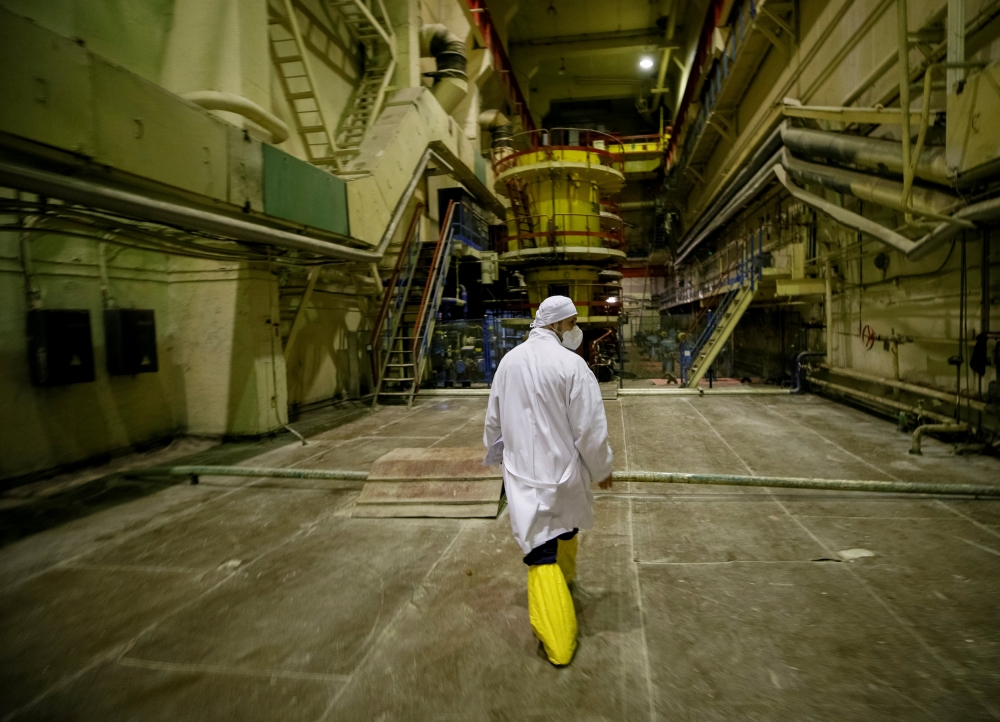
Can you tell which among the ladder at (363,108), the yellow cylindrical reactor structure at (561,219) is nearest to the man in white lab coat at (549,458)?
the ladder at (363,108)

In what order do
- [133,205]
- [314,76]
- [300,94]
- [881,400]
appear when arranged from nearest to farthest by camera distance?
1. [133,205]
2. [881,400]
3. [300,94]
4. [314,76]

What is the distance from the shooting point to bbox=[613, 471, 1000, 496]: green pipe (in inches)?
161

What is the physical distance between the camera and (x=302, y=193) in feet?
20.1

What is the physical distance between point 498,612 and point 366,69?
42.4 ft

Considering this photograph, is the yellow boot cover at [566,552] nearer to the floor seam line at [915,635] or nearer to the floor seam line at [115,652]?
the floor seam line at [915,635]

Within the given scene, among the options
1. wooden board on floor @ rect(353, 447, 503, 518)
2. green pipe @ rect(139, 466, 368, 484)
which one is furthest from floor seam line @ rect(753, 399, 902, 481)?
green pipe @ rect(139, 466, 368, 484)

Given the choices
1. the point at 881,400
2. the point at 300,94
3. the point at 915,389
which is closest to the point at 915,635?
the point at 915,389

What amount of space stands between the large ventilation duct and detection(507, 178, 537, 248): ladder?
9.17ft

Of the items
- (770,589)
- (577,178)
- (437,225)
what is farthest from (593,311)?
(770,589)

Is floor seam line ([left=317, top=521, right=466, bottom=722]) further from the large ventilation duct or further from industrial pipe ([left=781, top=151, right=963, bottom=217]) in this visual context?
the large ventilation duct

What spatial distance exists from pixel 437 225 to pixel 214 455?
10548 mm

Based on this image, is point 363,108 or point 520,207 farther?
point 520,207

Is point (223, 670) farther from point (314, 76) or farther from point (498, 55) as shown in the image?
point (498, 55)

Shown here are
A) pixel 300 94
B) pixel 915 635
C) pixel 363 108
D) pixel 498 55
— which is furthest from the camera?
pixel 498 55
